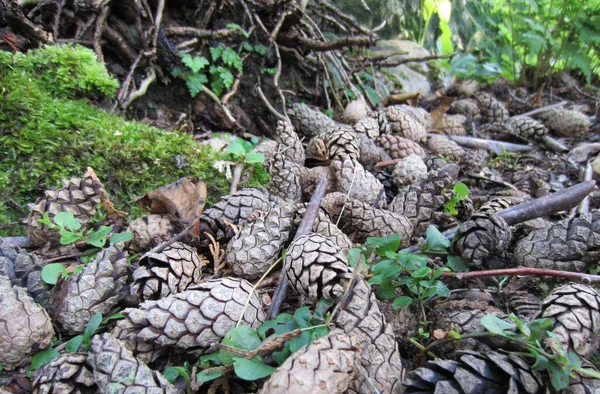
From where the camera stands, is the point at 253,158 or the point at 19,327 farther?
the point at 253,158

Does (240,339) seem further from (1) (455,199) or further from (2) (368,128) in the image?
(2) (368,128)

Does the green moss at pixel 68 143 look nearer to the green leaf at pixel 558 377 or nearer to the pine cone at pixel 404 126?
the pine cone at pixel 404 126

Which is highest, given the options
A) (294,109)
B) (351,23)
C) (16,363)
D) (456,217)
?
(351,23)

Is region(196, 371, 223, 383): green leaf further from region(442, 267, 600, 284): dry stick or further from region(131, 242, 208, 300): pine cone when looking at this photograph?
region(442, 267, 600, 284): dry stick

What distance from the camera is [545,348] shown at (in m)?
1.26

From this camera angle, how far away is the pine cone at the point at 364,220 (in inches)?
82.7

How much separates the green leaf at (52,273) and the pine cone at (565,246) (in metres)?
2.28

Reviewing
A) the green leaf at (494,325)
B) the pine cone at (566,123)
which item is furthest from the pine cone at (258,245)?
the pine cone at (566,123)

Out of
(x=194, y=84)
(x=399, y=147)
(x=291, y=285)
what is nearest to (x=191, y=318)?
(x=291, y=285)

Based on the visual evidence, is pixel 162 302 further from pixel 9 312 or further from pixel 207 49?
pixel 207 49

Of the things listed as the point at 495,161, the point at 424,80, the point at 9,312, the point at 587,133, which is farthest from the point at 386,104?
the point at 9,312

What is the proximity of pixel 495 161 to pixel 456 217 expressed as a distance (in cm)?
152

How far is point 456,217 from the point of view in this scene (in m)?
2.42

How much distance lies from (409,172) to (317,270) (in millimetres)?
1476
